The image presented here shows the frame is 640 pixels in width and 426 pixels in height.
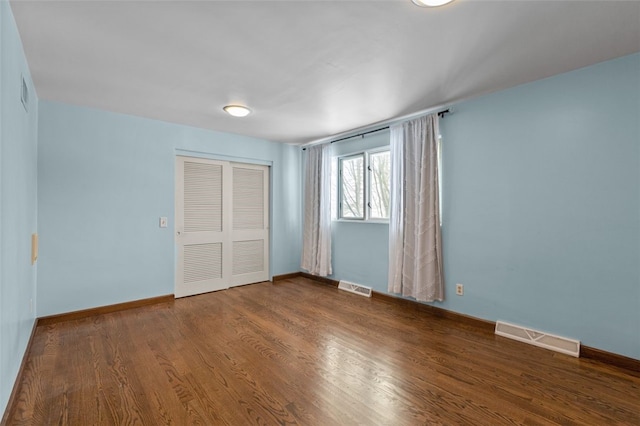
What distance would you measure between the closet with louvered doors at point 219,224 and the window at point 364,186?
1.40m

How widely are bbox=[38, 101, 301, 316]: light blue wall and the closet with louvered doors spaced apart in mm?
217

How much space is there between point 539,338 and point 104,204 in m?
4.86

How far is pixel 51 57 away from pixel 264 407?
3072 mm

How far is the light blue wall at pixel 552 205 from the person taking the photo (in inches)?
90.9

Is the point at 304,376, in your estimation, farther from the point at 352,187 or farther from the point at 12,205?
the point at 352,187

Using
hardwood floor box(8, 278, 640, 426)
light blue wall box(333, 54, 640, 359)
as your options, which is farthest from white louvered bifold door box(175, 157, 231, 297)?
light blue wall box(333, 54, 640, 359)

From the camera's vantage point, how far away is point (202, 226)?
441 cm

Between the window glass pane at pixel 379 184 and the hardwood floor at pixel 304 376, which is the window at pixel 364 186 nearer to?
the window glass pane at pixel 379 184

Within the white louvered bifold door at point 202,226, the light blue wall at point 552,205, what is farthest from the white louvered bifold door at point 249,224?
the light blue wall at point 552,205

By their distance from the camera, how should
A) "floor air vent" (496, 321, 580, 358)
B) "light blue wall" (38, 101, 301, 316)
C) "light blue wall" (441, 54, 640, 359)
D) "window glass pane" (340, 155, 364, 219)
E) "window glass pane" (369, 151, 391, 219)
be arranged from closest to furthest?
"light blue wall" (441, 54, 640, 359), "floor air vent" (496, 321, 580, 358), "light blue wall" (38, 101, 301, 316), "window glass pane" (369, 151, 391, 219), "window glass pane" (340, 155, 364, 219)

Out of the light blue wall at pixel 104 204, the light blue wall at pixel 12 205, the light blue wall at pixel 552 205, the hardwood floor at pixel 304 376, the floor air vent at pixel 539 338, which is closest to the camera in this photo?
the light blue wall at pixel 12 205

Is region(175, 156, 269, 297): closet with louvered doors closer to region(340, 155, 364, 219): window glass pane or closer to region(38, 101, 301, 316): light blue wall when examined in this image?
region(38, 101, 301, 316): light blue wall

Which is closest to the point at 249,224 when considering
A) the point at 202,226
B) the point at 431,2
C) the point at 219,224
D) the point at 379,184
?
the point at 219,224

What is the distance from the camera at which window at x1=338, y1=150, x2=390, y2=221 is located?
4.21 m
